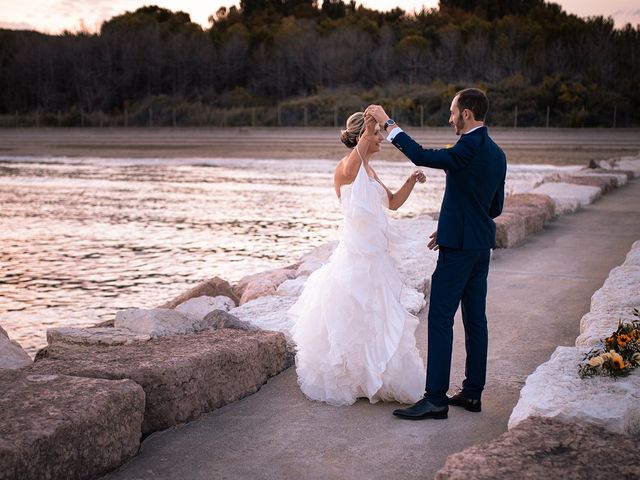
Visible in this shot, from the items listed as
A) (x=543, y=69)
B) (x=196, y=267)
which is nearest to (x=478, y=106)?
(x=196, y=267)

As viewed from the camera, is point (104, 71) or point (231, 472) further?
point (104, 71)

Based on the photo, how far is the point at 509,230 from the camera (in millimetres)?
9883

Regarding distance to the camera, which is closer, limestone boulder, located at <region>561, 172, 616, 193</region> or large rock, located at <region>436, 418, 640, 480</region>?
large rock, located at <region>436, 418, 640, 480</region>

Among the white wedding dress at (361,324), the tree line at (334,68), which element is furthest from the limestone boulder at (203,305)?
the tree line at (334,68)

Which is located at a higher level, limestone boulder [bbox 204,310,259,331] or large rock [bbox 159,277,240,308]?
limestone boulder [bbox 204,310,259,331]

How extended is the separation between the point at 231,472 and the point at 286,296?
11.0 feet

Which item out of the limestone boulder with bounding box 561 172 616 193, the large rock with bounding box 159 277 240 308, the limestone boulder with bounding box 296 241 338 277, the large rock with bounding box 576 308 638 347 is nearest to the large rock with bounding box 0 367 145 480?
the large rock with bounding box 576 308 638 347

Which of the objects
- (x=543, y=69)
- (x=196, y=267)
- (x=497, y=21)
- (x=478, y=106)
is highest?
(x=497, y=21)

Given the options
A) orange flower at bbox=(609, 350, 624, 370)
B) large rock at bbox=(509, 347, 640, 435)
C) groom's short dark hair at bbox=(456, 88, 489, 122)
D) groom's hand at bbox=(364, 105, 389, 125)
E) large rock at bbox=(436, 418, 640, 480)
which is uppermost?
groom's short dark hair at bbox=(456, 88, 489, 122)

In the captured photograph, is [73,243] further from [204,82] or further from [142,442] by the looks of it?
[204,82]

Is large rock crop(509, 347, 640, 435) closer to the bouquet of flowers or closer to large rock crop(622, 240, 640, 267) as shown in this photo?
the bouquet of flowers

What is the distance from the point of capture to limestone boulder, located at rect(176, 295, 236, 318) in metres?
7.96

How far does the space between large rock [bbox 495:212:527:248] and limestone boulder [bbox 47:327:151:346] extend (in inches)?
217

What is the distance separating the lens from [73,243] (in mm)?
13016
